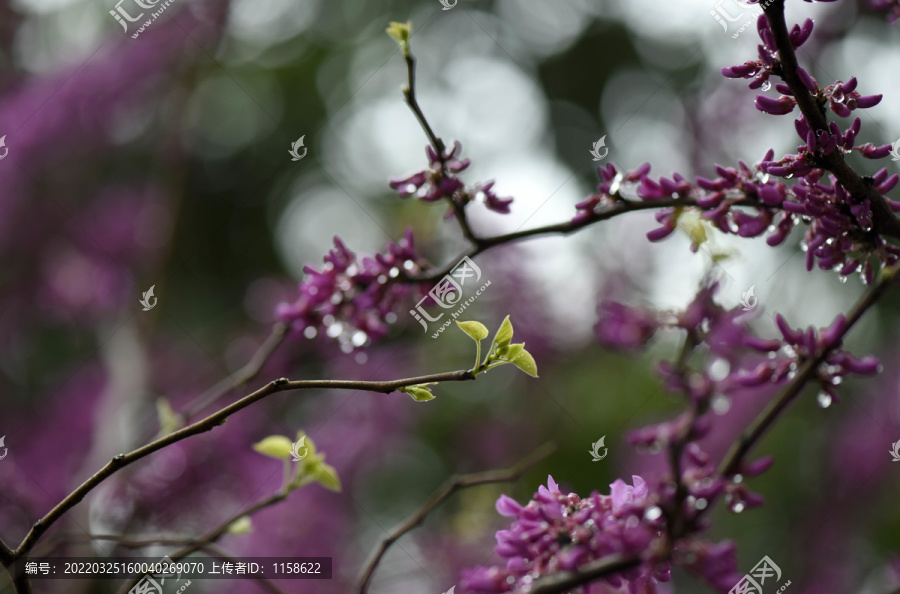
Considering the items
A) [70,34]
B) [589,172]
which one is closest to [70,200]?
[70,34]

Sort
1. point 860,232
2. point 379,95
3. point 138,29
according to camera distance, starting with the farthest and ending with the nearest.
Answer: point 379,95 → point 138,29 → point 860,232

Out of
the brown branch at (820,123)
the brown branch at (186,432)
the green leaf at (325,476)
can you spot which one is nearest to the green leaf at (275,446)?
the green leaf at (325,476)

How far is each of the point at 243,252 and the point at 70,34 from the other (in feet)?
5.36

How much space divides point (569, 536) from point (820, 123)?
480mm

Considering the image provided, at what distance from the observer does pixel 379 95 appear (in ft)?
14.4

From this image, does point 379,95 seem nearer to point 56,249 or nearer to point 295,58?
point 295,58

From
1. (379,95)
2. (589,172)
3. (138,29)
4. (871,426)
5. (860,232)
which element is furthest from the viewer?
(589,172)

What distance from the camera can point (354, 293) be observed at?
108 cm

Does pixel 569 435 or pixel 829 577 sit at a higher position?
pixel 829 577

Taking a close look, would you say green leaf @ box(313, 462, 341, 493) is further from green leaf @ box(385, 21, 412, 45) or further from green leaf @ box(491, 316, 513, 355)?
green leaf @ box(385, 21, 412, 45)

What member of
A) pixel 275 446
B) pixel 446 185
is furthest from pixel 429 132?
pixel 275 446

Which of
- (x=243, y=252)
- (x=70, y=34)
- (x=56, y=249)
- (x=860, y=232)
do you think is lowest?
(x=243, y=252)

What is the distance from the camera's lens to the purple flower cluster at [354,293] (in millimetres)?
1058

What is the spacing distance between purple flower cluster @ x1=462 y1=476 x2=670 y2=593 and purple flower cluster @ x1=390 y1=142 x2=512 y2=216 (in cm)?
44
